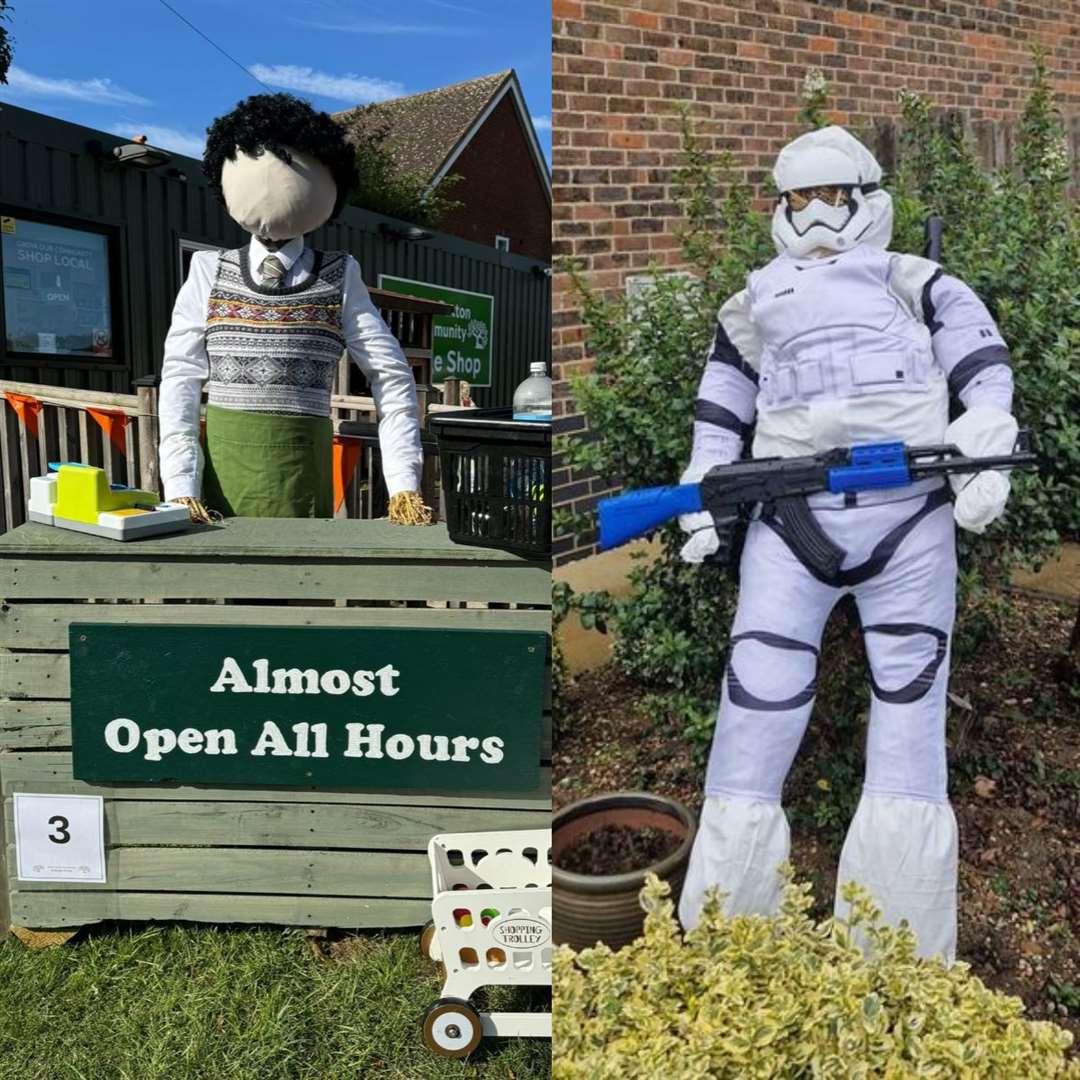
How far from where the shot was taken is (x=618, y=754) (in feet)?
4.95

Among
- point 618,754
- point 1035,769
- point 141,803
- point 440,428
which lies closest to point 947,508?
point 1035,769

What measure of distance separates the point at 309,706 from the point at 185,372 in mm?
662

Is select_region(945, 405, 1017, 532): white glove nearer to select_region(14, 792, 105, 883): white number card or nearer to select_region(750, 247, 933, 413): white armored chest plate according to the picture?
select_region(750, 247, 933, 413): white armored chest plate

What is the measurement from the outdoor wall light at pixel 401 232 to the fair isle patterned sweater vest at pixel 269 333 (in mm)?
92

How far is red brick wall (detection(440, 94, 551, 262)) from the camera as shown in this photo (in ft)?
5.28

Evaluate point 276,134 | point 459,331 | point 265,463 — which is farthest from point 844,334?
point 265,463

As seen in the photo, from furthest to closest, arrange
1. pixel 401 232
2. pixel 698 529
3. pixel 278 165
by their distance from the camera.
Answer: pixel 401 232
pixel 278 165
pixel 698 529

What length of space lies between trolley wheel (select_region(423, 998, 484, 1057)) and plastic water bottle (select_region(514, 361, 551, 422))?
1053mm

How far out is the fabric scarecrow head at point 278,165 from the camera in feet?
6.08

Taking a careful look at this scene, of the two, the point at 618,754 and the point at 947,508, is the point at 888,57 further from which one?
the point at 618,754

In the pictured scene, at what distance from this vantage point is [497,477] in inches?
72.4

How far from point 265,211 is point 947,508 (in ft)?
4.20

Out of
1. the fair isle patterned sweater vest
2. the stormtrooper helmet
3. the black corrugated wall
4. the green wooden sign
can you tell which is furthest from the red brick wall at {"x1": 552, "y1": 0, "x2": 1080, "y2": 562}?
the fair isle patterned sweater vest

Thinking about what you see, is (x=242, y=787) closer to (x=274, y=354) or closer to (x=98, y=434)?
(x=98, y=434)
